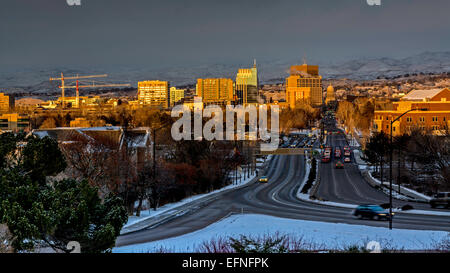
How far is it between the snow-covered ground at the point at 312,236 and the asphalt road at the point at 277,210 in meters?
2.21

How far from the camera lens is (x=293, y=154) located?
72.9 m

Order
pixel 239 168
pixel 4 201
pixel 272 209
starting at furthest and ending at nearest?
1. pixel 239 168
2. pixel 272 209
3. pixel 4 201

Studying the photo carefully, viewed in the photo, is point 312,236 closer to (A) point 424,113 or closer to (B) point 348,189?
(B) point 348,189

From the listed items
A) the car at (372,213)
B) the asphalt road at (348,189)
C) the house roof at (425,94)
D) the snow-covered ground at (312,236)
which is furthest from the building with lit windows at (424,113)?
the snow-covered ground at (312,236)

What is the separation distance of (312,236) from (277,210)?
41.7 ft

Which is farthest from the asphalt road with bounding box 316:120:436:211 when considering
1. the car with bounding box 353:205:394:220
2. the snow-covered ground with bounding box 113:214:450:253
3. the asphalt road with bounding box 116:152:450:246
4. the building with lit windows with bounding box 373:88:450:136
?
the building with lit windows with bounding box 373:88:450:136

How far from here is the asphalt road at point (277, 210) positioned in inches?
827

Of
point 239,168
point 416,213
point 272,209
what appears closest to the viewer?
point 416,213

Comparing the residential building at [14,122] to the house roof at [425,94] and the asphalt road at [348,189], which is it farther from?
the asphalt road at [348,189]

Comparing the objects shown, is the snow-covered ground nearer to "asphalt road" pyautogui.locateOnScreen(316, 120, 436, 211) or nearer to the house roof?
"asphalt road" pyautogui.locateOnScreen(316, 120, 436, 211)
